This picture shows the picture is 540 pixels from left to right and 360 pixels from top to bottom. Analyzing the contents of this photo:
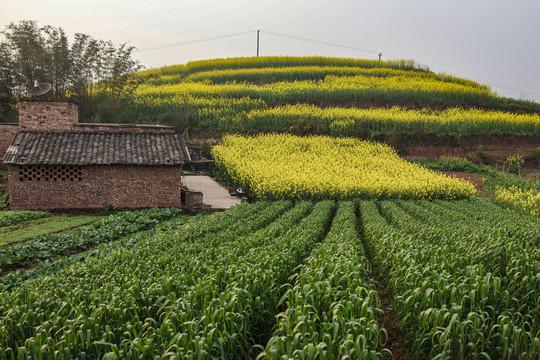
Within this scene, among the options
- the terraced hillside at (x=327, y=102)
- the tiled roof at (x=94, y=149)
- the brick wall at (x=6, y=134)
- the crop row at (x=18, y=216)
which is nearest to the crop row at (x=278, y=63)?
the terraced hillside at (x=327, y=102)

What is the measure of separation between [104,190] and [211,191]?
631cm

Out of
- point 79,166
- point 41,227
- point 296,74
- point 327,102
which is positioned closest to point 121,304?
point 41,227

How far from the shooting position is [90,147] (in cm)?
1794

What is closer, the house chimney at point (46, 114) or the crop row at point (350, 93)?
the house chimney at point (46, 114)

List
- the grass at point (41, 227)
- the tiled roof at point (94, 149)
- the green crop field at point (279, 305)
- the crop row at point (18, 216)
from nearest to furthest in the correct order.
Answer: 1. the green crop field at point (279, 305)
2. the grass at point (41, 227)
3. the crop row at point (18, 216)
4. the tiled roof at point (94, 149)

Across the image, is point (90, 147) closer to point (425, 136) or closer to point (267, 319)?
point (267, 319)

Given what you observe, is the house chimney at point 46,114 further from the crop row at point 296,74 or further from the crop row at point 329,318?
the crop row at point 296,74

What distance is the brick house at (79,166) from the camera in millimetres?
17016

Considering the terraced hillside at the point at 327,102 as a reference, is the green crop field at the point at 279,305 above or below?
below

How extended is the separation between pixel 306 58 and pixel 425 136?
85.5 ft

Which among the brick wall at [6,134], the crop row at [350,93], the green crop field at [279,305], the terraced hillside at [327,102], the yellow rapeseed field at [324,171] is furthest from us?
the crop row at [350,93]

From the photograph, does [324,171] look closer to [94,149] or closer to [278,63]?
[94,149]

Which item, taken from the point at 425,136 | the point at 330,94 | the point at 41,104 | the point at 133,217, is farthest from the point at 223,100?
the point at 133,217

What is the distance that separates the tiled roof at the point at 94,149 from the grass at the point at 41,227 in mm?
2457
